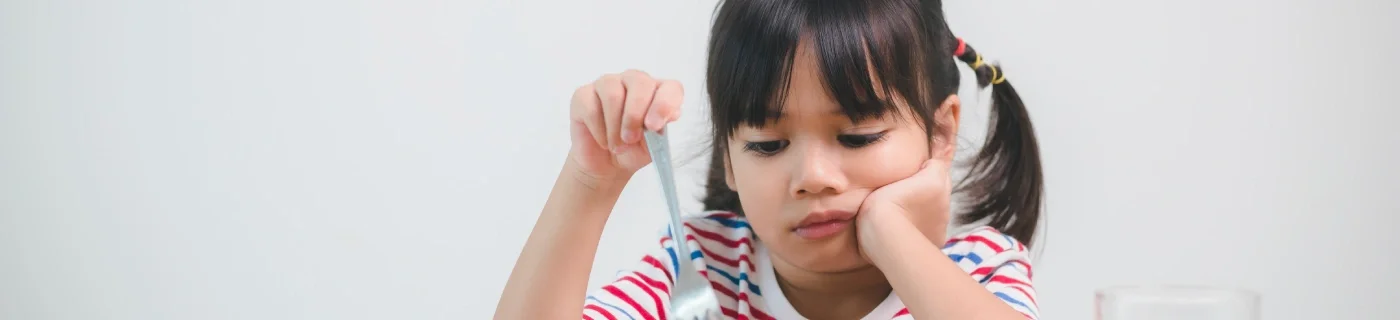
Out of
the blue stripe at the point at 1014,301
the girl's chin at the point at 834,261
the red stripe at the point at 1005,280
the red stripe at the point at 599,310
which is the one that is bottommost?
the red stripe at the point at 599,310

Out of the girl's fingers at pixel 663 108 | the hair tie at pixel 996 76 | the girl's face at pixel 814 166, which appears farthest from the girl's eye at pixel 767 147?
the hair tie at pixel 996 76

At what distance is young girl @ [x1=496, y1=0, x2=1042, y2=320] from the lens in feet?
2.10

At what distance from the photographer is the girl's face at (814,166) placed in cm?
66

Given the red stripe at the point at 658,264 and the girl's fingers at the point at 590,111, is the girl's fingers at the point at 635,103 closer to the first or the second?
the girl's fingers at the point at 590,111

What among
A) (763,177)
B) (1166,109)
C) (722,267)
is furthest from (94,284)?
(1166,109)

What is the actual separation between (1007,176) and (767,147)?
26 cm

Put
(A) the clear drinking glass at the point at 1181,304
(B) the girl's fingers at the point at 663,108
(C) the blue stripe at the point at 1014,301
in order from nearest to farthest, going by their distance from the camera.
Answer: (A) the clear drinking glass at the point at 1181,304 → (B) the girl's fingers at the point at 663,108 → (C) the blue stripe at the point at 1014,301

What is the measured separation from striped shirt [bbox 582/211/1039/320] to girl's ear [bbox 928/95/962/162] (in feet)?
0.18

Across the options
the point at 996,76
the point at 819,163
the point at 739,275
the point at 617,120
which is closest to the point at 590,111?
the point at 617,120

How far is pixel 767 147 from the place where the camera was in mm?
679

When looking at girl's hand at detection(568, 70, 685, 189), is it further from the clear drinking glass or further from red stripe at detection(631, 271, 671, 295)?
the clear drinking glass

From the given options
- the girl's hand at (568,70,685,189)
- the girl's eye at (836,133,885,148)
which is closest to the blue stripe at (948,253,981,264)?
the girl's eye at (836,133,885,148)

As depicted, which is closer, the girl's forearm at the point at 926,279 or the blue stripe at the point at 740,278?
the girl's forearm at the point at 926,279

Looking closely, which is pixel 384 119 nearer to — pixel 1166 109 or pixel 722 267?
pixel 722 267
